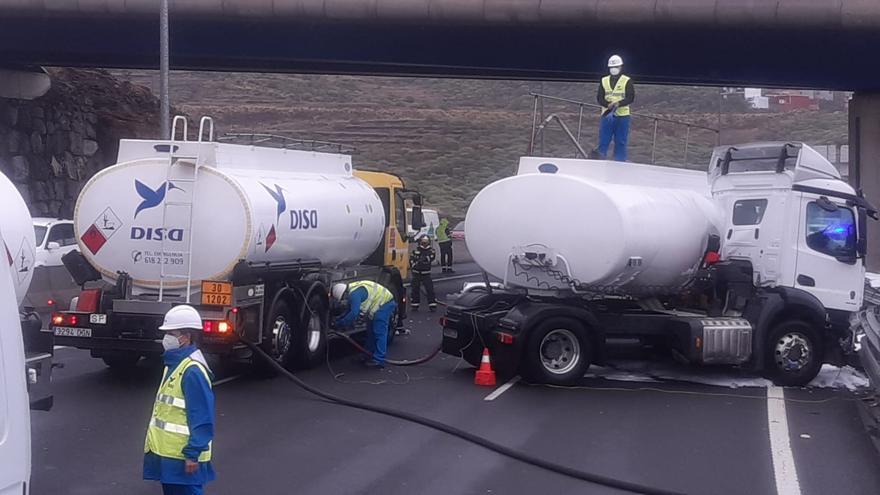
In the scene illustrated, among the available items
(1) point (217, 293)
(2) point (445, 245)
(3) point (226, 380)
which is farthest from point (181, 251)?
(2) point (445, 245)

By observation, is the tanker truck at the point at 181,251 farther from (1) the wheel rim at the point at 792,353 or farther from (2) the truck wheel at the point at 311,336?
(1) the wheel rim at the point at 792,353

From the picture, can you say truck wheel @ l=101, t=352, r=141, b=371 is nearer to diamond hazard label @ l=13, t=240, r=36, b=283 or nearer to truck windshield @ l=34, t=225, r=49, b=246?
diamond hazard label @ l=13, t=240, r=36, b=283

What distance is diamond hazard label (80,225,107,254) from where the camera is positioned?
13359mm

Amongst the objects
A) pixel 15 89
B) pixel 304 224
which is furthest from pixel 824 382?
pixel 15 89

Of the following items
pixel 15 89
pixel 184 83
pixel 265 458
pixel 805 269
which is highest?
pixel 184 83

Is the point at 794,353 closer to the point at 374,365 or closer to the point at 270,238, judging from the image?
the point at 374,365

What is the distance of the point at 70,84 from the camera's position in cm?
3600

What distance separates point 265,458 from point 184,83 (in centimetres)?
8303

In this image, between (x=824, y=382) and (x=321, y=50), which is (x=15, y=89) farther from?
(x=824, y=382)

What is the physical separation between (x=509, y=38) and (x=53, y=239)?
38.9 feet

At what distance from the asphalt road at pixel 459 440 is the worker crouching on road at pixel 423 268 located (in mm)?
8333

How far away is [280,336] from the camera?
1410 cm

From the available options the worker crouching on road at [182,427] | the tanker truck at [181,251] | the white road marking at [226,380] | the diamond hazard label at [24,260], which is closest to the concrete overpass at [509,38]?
the tanker truck at [181,251]

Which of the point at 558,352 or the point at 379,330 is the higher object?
the point at 379,330
